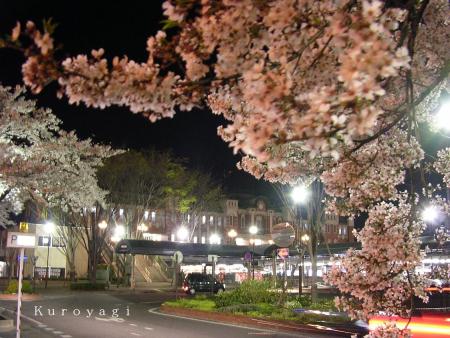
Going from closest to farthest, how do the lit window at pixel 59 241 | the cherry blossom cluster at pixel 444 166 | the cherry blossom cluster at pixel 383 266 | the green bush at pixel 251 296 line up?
the cherry blossom cluster at pixel 383 266 < the cherry blossom cluster at pixel 444 166 < the green bush at pixel 251 296 < the lit window at pixel 59 241

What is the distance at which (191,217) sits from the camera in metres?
49.6

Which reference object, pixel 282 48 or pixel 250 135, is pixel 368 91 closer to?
pixel 250 135

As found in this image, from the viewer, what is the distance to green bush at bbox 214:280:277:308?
22.5 m

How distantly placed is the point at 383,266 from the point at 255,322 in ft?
47.1

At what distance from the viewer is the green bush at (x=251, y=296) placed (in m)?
22.5

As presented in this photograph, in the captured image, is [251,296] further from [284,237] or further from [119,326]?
[119,326]

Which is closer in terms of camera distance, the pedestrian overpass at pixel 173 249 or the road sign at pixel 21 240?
the road sign at pixel 21 240

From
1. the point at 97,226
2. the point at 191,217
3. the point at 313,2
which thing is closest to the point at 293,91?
the point at 313,2

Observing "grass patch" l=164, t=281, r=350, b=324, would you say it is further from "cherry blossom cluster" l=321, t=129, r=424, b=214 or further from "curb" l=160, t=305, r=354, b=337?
"cherry blossom cluster" l=321, t=129, r=424, b=214

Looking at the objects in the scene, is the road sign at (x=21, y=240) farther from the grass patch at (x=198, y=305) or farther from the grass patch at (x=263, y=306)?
the grass patch at (x=198, y=305)

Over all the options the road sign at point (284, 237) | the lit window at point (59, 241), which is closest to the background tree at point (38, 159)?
the road sign at point (284, 237)

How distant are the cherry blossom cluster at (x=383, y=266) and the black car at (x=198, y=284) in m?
32.8

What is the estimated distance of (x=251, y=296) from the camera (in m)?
22.7

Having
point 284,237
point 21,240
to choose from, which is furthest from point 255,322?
point 21,240
